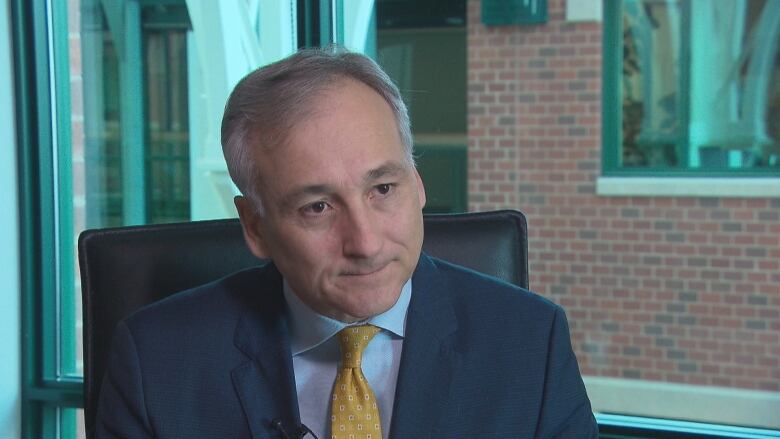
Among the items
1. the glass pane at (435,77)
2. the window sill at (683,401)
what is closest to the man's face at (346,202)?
the window sill at (683,401)

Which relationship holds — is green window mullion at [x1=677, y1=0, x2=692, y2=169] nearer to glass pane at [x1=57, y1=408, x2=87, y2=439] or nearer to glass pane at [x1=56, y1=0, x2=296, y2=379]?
glass pane at [x1=56, y1=0, x2=296, y2=379]

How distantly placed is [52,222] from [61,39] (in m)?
0.59

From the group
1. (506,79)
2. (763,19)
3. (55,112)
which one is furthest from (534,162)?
(55,112)

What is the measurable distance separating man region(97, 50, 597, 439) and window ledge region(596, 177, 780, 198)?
62.6 inches

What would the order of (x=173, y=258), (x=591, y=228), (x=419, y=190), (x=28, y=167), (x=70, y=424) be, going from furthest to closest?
(x=591, y=228), (x=70, y=424), (x=28, y=167), (x=173, y=258), (x=419, y=190)

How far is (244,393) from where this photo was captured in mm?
1464

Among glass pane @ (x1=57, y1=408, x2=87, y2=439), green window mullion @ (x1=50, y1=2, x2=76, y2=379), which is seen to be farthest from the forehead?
glass pane @ (x1=57, y1=408, x2=87, y2=439)

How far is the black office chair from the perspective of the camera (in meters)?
1.73

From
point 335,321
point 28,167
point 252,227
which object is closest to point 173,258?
point 252,227

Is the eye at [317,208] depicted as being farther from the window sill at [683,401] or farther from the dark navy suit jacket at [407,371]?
the window sill at [683,401]

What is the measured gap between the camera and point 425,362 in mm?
1465

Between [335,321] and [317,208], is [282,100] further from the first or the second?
[335,321]

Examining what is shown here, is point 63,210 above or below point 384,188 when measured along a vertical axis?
below

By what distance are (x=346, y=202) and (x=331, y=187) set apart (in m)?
0.03
